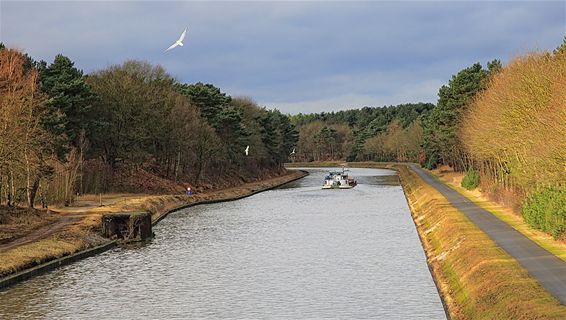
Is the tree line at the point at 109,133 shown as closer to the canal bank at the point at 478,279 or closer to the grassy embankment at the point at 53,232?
the grassy embankment at the point at 53,232

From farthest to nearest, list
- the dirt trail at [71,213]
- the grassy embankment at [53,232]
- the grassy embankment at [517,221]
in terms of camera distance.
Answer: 1. the dirt trail at [71,213]
2. the grassy embankment at [53,232]
3. the grassy embankment at [517,221]

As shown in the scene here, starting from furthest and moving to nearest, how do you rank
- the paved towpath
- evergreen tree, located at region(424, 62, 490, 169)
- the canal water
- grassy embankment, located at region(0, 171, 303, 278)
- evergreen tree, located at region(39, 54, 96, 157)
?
evergreen tree, located at region(424, 62, 490, 169), evergreen tree, located at region(39, 54, 96, 157), grassy embankment, located at region(0, 171, 303, 278), the canal water, the paved towpath

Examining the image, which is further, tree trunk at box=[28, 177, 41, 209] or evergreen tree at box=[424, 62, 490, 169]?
evergreen tree at box=[424, 62, 490, 169]

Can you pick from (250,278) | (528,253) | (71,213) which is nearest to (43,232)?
(71,213)

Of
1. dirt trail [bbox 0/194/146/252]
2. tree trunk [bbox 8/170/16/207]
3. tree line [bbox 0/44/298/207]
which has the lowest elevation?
dirt trail [bbox 0/194/146/252]

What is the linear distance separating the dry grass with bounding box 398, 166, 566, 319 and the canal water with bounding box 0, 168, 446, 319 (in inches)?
Answer: 41.9

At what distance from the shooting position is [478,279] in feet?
98.9

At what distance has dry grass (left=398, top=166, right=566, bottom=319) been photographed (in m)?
23.2

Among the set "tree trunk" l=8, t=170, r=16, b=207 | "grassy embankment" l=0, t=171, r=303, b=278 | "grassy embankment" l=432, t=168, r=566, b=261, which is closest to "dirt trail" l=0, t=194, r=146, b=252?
"grassy embankment" l=0, t=171, r=303, b=278

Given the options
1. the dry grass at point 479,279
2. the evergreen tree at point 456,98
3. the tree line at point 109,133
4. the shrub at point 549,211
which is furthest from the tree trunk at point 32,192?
the evergreen tree at point 456,98

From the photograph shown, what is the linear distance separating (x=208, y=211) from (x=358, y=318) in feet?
184

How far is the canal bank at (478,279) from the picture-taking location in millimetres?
23234

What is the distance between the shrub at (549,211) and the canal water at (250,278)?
24.4 ft

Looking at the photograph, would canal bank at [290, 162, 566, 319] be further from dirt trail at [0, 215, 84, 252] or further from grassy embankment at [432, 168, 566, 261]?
dirt trail at [0, 215, 84, 252]
